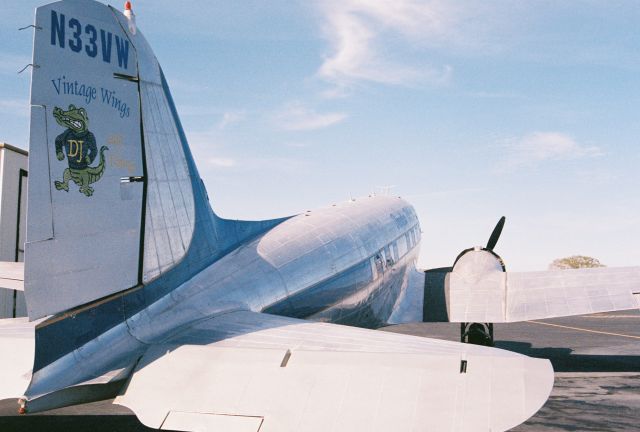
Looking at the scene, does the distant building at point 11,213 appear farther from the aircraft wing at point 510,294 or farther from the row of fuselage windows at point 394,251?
the aircraft wing at point 510,294

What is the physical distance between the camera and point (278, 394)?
18.8 ft

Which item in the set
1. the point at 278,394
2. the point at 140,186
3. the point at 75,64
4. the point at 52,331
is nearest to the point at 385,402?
the point at 278,394

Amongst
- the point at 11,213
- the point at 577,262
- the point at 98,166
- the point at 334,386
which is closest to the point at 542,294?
the point at 334,386

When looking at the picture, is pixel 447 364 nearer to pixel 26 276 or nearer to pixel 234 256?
pixel 26 276

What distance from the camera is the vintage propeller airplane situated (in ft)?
17.9

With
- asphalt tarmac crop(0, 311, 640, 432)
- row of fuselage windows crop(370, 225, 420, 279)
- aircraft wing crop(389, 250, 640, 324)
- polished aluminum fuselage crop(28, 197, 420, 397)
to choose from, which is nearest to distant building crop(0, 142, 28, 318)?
asphalt tarmac crop(0, 311, 640, 432)

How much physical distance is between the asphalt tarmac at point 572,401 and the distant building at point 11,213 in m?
11.0

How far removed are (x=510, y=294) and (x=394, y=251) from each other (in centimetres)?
318

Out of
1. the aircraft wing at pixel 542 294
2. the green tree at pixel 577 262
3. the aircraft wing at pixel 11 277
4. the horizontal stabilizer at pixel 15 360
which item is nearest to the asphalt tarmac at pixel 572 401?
the aircraft wing at pixel 542 294

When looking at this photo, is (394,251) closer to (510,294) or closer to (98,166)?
(510,294)

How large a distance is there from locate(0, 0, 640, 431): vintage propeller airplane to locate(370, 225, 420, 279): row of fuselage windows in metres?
5.53

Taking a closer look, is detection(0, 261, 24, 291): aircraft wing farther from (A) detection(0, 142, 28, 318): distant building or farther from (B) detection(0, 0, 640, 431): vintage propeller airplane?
(A) detection(0, 142, 28, 318): distant building

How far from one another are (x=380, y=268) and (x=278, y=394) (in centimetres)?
926

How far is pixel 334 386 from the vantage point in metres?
5.72
